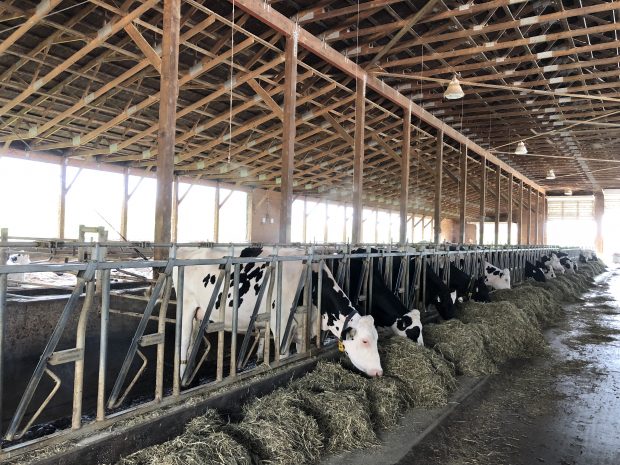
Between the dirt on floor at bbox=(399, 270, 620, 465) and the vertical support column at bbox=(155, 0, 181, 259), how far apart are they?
3982 millimetres

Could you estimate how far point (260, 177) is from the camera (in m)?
24.0

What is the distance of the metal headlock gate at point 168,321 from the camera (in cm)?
316

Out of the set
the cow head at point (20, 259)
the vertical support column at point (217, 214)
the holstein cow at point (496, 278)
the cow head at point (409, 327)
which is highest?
the vertical support column at point (217, 214)

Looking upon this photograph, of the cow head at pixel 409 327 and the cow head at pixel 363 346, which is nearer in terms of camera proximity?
the cow head at pixel 363 346

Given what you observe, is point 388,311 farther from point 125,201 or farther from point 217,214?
point 217,214

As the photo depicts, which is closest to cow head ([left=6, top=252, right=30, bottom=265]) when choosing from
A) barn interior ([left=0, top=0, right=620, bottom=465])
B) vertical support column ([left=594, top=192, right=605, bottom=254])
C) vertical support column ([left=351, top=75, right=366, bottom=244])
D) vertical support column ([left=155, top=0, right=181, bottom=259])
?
barn interior ([left=0, top=0, right=620, bottom=465])

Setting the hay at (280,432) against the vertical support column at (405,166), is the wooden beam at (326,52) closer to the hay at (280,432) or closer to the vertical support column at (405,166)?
the vertical support column at (405,166)

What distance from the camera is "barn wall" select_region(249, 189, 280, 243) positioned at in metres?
26.6

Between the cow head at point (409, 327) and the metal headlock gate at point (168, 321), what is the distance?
1.90ft

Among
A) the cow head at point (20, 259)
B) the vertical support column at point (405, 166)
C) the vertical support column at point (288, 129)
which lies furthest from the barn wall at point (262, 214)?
the vertical support column at point (288, 129)

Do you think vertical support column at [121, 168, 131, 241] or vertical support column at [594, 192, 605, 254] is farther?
vertical support column at [594, 192, 605, 254]

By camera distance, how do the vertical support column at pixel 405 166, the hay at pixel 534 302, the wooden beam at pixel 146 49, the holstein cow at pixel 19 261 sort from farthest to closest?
1. the vertical support column at pixel 405 166
2. the hay at pixel 534 302
3. the holstein cow at pixel 19 261
4. the wooden beam at pixel 146 49

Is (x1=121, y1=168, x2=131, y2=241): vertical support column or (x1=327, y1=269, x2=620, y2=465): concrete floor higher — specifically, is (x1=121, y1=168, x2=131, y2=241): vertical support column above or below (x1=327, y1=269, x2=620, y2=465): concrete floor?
above

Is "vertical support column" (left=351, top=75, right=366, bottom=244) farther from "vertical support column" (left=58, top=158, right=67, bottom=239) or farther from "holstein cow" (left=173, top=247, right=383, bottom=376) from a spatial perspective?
"vertical support column" (left=58, top=158, right=67, bottom=239)
